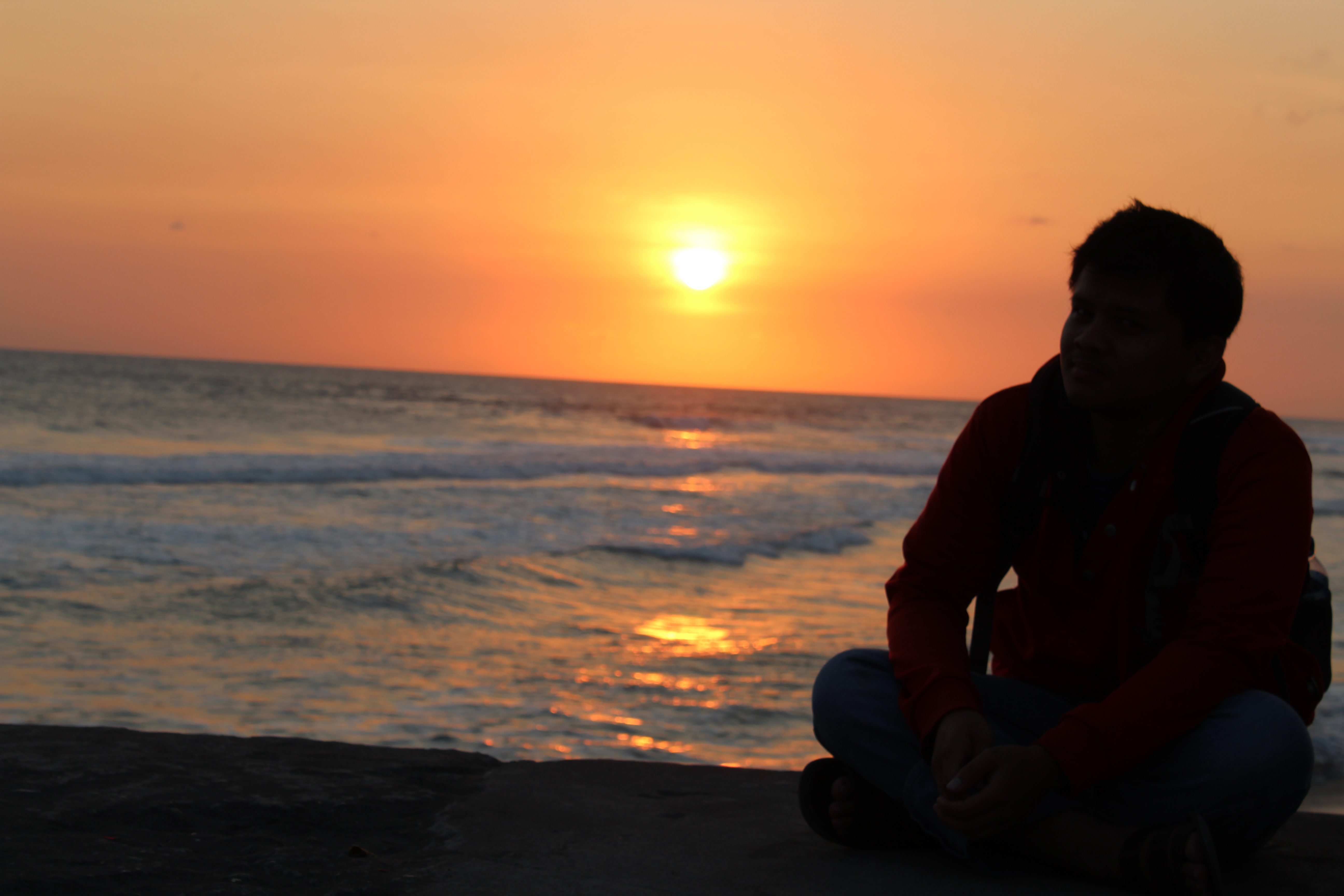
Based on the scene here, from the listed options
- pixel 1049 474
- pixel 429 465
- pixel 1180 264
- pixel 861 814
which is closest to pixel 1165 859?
pixel 861 814

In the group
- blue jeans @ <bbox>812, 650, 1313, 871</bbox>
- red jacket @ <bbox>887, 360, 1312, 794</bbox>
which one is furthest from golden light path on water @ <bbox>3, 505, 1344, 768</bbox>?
red jacket @ <bbox>887, 360, 1312, 794</bbox>

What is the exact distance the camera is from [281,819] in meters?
2.35

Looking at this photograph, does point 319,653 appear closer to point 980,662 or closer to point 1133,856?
point 980,662

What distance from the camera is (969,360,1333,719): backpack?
199 cm

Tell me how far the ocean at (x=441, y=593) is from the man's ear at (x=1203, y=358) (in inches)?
97.5

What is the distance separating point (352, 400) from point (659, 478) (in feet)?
83.5

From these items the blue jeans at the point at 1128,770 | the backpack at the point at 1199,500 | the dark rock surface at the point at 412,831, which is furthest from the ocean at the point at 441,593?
the backpack at the point at 1199,500

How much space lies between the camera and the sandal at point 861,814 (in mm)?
2246

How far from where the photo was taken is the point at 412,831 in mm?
2354

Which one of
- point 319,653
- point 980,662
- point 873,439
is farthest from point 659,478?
point 873,439

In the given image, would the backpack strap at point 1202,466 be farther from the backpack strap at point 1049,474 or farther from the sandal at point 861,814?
the sandal at point 861,814

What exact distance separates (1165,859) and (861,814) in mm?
621

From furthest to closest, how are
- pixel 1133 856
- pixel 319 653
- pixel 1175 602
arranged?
1. pixel 319 653
2. pixel 1175 602
3. pixel 1133 856

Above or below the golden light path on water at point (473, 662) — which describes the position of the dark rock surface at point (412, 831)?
above
